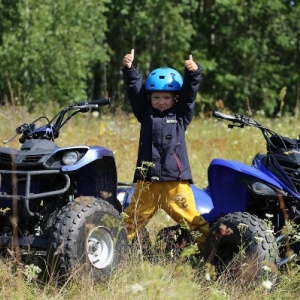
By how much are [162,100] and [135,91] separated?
0.78ft

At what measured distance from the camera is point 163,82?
18.7 ft

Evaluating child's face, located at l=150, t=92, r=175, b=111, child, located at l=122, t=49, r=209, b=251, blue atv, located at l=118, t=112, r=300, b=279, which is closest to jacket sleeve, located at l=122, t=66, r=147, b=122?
child, located at l=122, t=49, r=209, b=251

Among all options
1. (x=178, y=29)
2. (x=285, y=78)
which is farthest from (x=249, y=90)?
(x=178, y=29)

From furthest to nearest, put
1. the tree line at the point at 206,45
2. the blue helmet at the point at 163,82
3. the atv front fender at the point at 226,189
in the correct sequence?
the tree line at the point at 206,45, the blue helmet at the point at 163,82, the atv front fender at the point at 226,189

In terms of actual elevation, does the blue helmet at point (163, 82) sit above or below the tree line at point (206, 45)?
above

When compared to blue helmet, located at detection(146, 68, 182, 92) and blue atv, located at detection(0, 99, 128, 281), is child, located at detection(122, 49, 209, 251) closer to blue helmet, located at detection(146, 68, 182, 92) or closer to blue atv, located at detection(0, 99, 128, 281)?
blue helmet, located at detection(146, 68, 182, 92)

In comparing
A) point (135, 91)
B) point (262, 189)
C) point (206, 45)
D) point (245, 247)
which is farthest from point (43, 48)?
point (206, 45)

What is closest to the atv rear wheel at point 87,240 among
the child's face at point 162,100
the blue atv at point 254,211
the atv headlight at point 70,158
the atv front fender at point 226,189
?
the atv headlight at point 70,158

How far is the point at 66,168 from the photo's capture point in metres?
4.84

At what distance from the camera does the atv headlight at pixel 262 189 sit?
4.94 m

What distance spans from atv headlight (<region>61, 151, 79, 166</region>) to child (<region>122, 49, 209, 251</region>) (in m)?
0.75

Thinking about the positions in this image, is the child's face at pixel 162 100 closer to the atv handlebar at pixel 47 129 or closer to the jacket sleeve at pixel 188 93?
the jacket sleeve at pixel 188 93

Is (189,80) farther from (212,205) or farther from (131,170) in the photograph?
(131,170)

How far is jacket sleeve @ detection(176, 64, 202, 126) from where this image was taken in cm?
556
